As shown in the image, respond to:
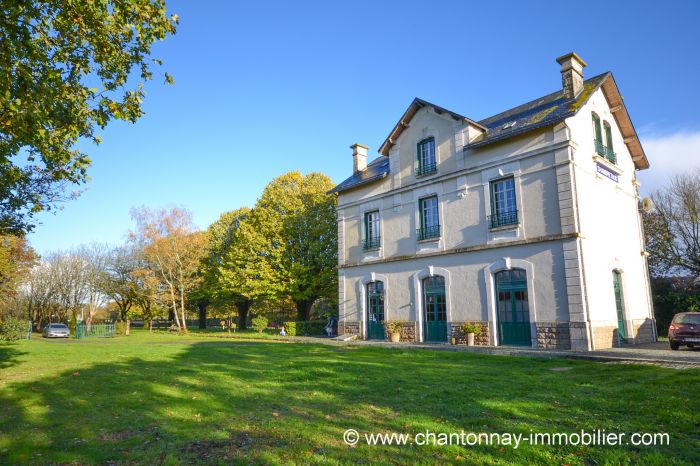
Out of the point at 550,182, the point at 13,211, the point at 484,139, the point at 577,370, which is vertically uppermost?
the point at 484,139

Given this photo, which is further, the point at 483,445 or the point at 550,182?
the point at 550,182

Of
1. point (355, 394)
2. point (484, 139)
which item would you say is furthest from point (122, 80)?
point (484, 139)

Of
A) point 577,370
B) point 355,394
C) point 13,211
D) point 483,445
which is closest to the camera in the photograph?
point 483,445

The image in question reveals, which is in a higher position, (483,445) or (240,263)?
(240,263)

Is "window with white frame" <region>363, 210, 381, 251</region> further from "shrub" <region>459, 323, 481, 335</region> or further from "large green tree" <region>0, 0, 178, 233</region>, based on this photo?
"large green tree" <region>0, 0, 178, 233</region>

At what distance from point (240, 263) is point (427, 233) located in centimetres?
1742

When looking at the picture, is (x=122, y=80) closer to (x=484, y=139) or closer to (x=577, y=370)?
(x=577, y=370)

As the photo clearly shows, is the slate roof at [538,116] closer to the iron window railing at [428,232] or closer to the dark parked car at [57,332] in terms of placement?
the iron window railing at [428,232]

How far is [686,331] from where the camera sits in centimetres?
1525

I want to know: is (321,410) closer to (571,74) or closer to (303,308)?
(571,74)

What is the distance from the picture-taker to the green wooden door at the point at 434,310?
20500 mm

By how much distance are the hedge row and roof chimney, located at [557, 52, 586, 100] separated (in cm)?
2050

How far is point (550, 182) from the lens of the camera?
17.2 m
